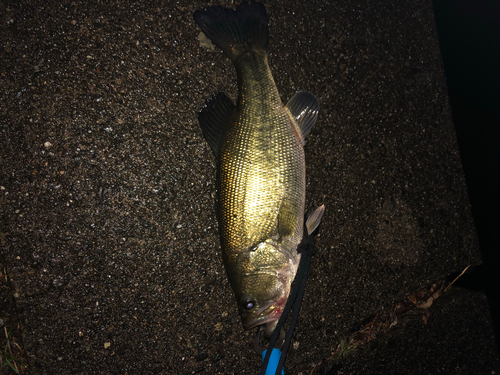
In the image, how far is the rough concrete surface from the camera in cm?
179

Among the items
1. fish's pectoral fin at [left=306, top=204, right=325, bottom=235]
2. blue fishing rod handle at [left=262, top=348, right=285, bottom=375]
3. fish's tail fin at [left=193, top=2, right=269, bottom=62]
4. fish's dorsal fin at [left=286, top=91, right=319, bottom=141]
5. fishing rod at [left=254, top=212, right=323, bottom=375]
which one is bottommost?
blue fishing rod handle at [left=262, top=348, right=285, bottom=375]

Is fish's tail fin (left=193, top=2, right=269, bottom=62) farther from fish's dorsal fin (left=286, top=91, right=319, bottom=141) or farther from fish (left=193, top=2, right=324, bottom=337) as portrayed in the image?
fish's dorsal fin (left=286, top=91, right=319, bottom=141)

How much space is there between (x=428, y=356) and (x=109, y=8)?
4085 millimetres

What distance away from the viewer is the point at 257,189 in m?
1.64

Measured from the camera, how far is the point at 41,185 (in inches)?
70.7

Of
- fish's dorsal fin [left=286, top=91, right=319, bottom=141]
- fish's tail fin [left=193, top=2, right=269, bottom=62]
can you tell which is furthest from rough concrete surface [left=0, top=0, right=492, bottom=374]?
fish's dorsal fin [left=286, top=91, right=319, bottom=141]

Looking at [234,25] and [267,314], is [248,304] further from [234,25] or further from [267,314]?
[234,25]

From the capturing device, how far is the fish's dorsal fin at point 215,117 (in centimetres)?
179

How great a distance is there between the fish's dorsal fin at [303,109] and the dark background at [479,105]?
175cm

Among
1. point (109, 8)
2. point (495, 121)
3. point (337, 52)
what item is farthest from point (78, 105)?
point (495, 121)

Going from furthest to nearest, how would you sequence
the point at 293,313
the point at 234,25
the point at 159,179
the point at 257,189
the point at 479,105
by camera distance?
the point at 479,105
the point at 159,179
the point at 234,25
the point at 293,313
the point at 257,189

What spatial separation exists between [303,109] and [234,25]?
746 mm

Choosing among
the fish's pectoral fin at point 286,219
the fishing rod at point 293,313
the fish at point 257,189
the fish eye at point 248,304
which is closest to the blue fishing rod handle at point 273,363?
the fishing rod at point 293,313

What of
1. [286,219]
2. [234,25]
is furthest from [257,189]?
[234,25]
